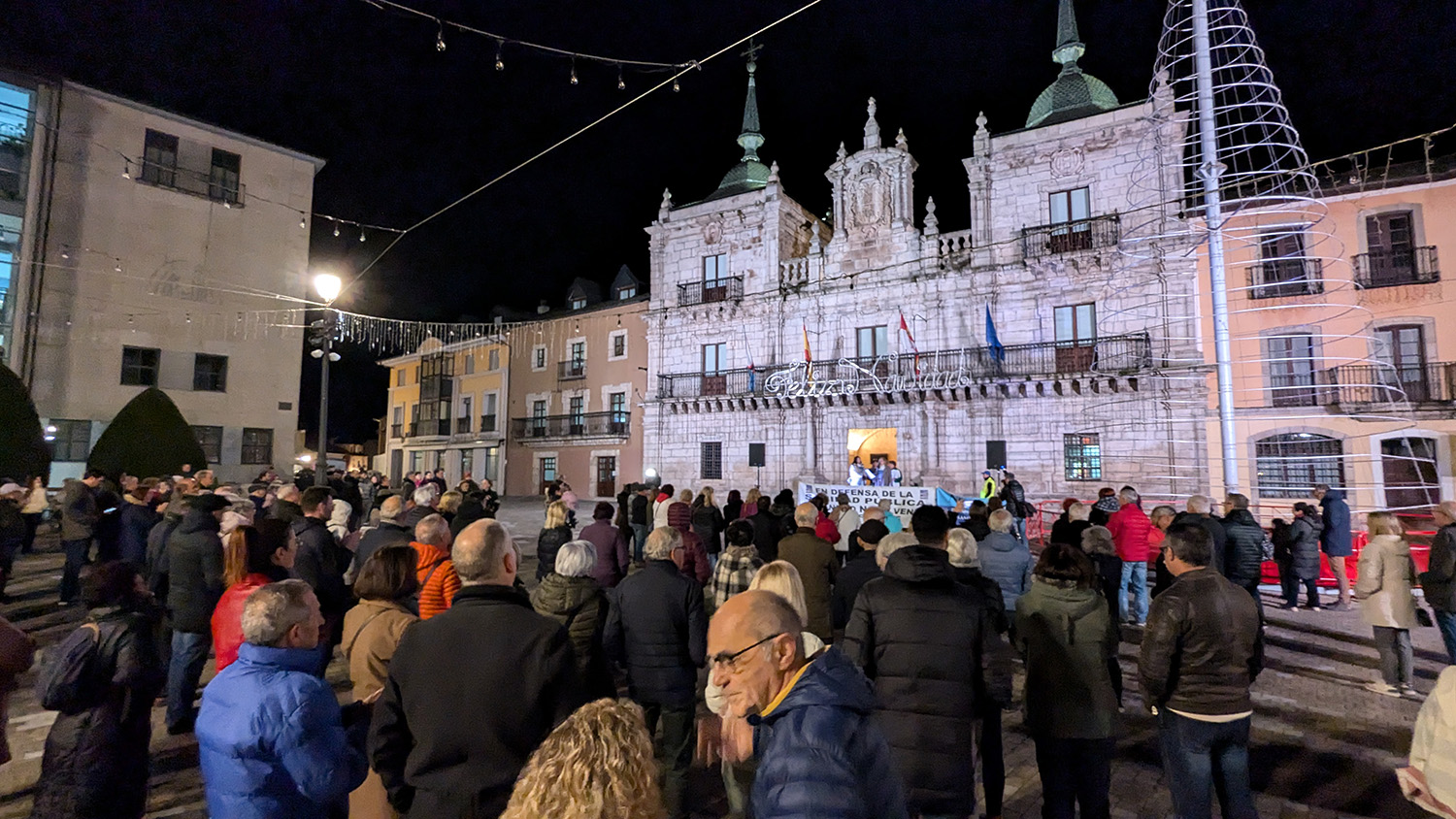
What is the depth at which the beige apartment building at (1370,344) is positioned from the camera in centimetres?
1666

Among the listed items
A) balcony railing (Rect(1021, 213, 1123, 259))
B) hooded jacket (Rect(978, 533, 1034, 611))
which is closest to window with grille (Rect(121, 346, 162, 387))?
hooded jacket (Rect(978, 533, 1034, 611))

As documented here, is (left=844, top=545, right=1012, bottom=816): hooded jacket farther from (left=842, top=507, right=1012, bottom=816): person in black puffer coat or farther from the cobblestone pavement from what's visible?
the cobblestone pavement

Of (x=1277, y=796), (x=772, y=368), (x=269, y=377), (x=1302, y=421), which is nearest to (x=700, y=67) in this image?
(x=1277, y=796)

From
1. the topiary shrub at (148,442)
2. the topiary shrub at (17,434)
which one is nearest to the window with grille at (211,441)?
the topiary shrub at (148,442)

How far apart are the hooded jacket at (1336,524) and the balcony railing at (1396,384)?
934 centimetres

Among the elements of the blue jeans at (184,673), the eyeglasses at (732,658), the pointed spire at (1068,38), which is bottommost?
the blue jeans at (184,673)

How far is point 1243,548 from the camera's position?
7375 mm

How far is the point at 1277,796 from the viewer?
4219mm

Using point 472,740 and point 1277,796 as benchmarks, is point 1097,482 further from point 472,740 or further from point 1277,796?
point 472,740

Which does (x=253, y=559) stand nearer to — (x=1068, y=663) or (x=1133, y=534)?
(x=1068, y=663)

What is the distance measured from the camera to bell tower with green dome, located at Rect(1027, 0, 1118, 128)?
69.8ft

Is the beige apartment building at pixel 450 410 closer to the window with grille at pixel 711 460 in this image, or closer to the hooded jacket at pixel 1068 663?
the window with grille at pixel 711 460

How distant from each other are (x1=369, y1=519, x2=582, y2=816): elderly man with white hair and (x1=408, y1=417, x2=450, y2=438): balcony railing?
1515 inches

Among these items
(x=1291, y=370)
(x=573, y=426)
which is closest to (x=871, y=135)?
(x=1291, y=370)
